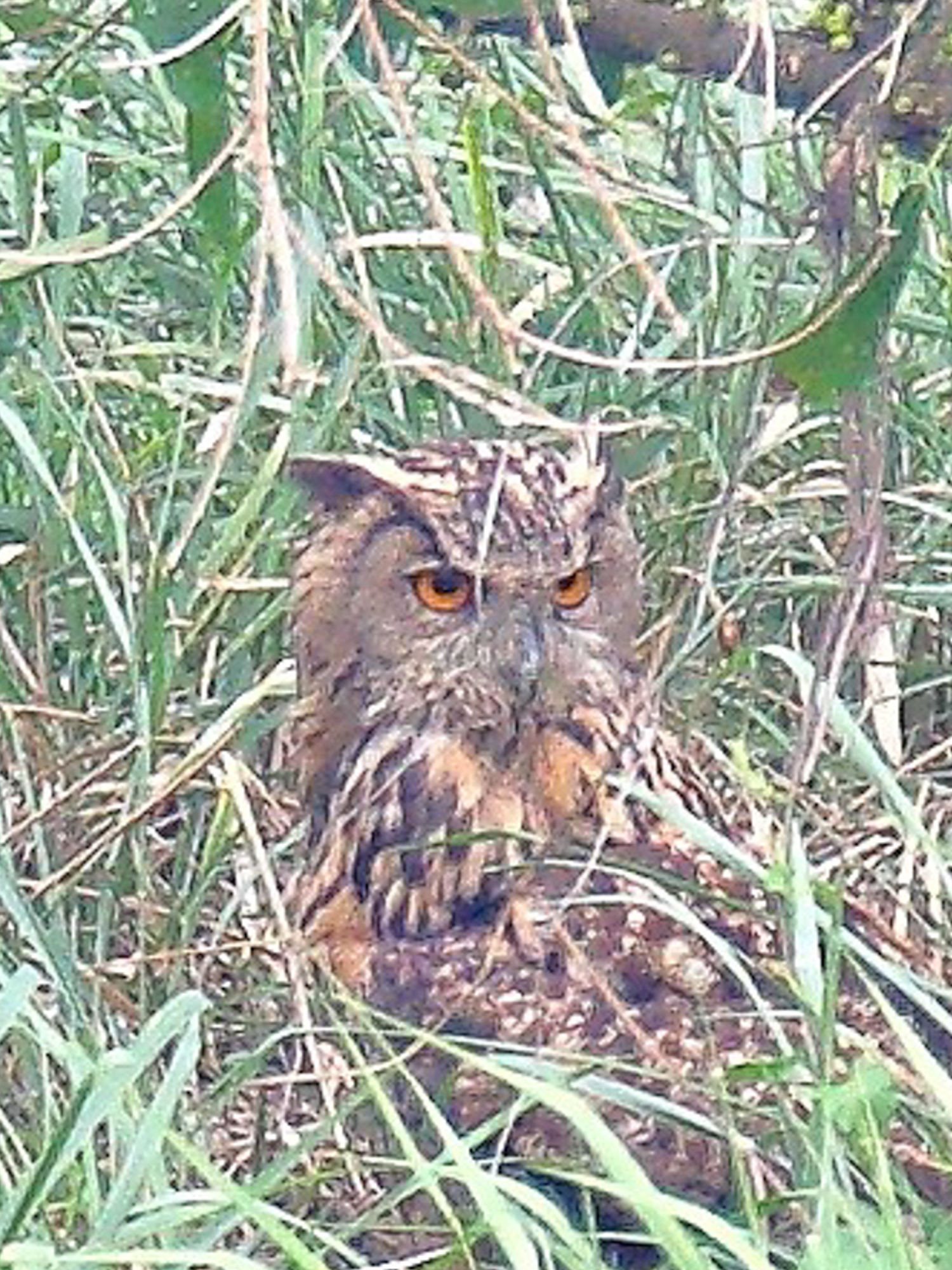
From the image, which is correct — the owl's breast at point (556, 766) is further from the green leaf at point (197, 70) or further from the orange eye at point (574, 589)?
the green leaf at point (197, 70)

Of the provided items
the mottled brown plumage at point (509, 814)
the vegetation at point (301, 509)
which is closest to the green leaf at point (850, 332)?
the vegetation at point (301, 509)

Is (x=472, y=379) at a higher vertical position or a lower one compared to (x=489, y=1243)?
higher

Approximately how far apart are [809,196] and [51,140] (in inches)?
68.3

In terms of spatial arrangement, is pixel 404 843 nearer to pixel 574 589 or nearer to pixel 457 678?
pixel 457 678

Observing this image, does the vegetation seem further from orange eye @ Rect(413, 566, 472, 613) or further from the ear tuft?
orange eye @ Rect(413, 566, 472, 613)

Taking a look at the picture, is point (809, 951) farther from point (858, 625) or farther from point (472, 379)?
point (472, 379)

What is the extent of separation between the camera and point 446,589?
3186 mm

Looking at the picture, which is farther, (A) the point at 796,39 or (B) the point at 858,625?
(A) the point at 796,39

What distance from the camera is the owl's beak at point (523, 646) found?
309cm

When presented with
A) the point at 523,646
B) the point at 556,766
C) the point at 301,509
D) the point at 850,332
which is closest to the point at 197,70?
the point at 850,332

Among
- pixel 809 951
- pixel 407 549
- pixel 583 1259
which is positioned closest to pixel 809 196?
pixel 809 951

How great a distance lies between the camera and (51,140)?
11.3 ft

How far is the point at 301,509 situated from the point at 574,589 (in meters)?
0.50

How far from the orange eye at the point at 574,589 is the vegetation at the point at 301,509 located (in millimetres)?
117
